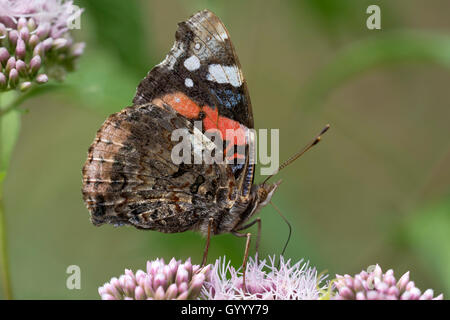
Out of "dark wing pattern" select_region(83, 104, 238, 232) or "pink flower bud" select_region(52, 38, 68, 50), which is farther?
"pink flower bud" select_region(52, 38, 68, 50)

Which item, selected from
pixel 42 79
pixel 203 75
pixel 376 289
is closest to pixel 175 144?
pixel 203 75

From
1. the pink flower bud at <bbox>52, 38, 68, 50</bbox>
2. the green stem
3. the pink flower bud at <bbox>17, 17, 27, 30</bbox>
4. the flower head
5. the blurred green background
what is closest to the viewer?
the flower head

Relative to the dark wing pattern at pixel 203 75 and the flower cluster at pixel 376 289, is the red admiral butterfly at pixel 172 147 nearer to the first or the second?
the dark wing pattern at pixel 203 75

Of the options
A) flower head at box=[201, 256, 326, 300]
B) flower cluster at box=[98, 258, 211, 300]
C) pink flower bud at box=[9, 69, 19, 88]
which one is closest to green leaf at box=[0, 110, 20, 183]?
pink flower bud at box=[9, 69, 19, 88]

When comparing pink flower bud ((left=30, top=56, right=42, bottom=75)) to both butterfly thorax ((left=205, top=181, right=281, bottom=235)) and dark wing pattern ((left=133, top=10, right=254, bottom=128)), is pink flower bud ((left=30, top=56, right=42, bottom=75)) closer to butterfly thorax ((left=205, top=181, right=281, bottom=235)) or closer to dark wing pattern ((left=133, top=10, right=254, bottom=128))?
dark wing pattern ((left=133, top=10, right=254, bottom=128))

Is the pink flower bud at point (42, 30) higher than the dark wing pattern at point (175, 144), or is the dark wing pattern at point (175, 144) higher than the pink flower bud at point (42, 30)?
the pink flower bud at point (42, 30)

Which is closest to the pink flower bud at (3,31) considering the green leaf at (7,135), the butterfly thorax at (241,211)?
the green leaf at (7,135)
